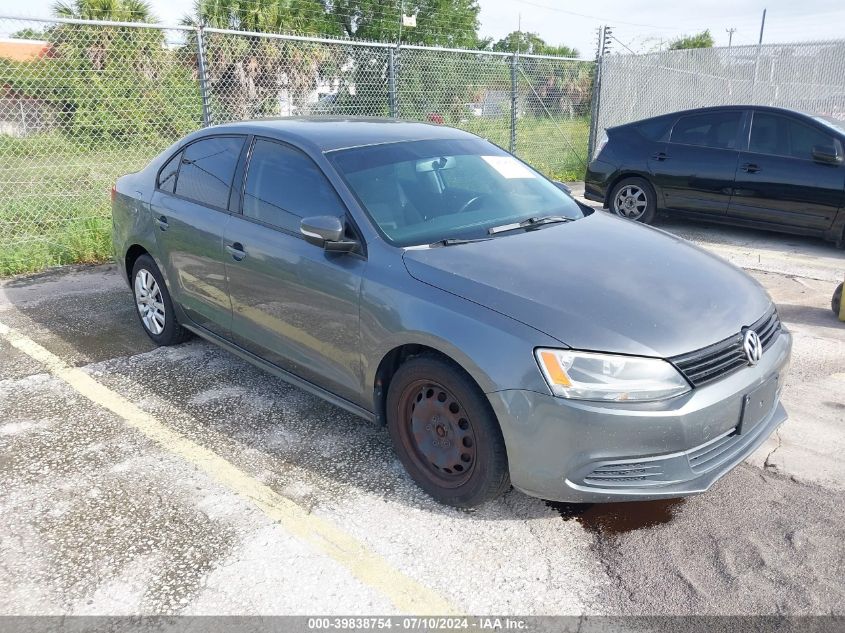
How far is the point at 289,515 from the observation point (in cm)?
293

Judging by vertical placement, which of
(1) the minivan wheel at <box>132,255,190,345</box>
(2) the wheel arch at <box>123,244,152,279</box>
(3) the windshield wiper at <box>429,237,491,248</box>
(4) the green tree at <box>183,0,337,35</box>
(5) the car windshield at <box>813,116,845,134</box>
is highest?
(4) the green tree at <box>183,0,337,35</box>

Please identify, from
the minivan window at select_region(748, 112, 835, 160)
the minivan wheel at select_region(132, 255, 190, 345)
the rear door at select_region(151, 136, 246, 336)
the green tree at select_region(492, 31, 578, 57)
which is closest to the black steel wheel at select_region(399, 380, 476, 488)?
the rear door at select_region(151, 136, 246, 336)

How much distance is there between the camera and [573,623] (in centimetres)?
234

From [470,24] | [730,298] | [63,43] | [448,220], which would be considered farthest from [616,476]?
[470,24]

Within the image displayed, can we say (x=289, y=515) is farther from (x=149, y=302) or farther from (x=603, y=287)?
(x=149, y=302)

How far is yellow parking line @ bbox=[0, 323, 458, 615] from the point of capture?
247 cm

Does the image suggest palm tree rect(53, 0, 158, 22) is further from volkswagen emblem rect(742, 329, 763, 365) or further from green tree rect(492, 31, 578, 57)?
green tree rect(492, 31, 578, 57)

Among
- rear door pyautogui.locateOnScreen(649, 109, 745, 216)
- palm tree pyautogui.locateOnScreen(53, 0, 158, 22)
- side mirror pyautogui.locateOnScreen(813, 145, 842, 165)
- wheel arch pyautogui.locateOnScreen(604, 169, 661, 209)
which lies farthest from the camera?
palm tree pyautogui.locateOnScreen(53, 0, 158, 22)

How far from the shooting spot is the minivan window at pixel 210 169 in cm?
401

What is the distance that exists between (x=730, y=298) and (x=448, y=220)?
134 centimetres

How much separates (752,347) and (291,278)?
6.99 ft

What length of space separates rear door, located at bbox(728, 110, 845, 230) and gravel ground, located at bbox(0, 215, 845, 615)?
391 centimetres

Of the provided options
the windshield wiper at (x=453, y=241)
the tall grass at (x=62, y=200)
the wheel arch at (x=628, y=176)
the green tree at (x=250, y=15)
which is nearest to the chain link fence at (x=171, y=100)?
the tall grass at (x=62, y=200)

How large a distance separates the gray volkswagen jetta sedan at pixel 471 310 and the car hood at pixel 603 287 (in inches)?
0.4
